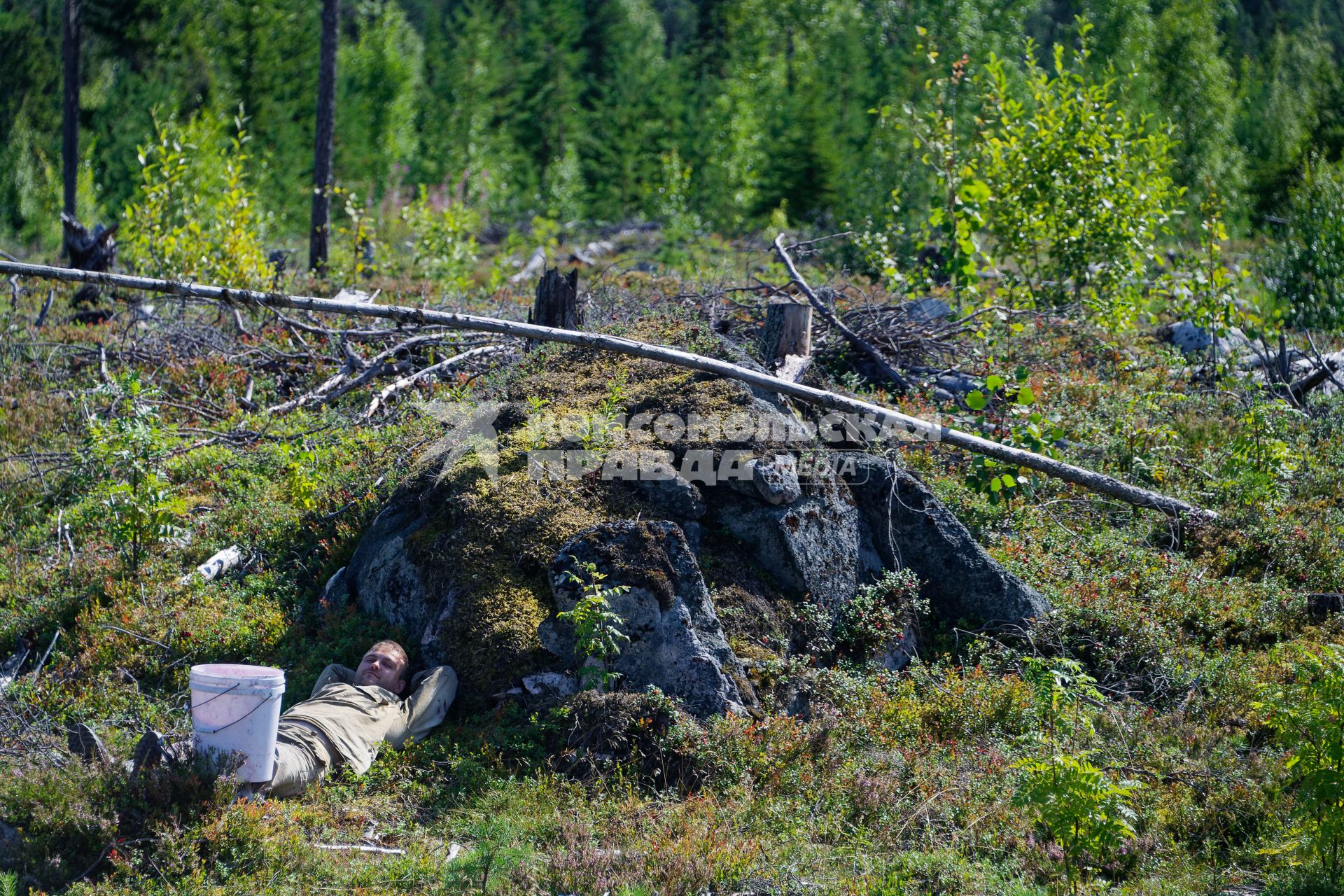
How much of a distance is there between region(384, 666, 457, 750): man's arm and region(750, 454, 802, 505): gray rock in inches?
91.4

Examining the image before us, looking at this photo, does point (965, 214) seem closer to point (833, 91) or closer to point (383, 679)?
point (383, 679)

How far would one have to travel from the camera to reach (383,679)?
19.1 ft

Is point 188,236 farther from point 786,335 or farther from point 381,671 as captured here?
point 381,671

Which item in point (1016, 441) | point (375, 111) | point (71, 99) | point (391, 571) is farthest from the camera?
point (375, 111)

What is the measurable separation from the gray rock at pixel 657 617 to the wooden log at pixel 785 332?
279cm

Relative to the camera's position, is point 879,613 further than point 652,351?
No

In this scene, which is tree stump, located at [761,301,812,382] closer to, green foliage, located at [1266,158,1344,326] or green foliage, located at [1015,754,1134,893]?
green foliage, located at [1015,754,1134,893]

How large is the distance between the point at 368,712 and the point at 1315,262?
1302cm

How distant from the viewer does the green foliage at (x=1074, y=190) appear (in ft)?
38.4

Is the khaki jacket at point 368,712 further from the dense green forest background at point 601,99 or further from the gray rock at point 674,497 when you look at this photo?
the dense green forest background at point 601,99

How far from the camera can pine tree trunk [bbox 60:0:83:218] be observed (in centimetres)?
1862

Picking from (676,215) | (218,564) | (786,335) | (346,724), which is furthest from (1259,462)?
(676,215)

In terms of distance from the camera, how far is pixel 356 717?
543 cm

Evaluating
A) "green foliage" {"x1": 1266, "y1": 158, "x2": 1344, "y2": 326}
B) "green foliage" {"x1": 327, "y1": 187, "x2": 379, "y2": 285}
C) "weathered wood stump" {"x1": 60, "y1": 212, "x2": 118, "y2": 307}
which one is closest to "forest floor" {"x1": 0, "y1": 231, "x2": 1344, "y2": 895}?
"weathered wood stump" {"x1": 60, "y1": 212, "x2": 118, "y2": 307}
